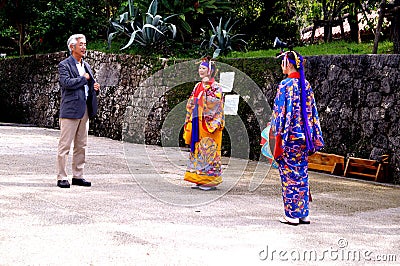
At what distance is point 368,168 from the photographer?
Result: 10703 millimetres

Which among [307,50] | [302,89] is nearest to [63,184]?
[302,89]

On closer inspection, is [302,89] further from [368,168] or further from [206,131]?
[368,168]

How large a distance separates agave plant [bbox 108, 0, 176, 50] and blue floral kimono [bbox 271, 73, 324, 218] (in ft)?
31.9

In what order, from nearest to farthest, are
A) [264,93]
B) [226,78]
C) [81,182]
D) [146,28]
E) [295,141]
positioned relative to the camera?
[295,141]
[81,182]
[264,93]
[226,78]
[146,28]

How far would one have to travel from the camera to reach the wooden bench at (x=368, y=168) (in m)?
10.5

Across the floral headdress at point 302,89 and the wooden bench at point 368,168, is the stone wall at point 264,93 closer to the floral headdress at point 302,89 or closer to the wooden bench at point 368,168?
the wooden bench at point 368,168

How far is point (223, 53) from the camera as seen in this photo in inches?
630

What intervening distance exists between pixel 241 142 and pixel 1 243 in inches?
334

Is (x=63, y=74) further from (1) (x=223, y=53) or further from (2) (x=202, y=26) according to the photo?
(2) (x=202, y=26)

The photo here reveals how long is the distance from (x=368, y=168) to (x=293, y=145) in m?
4.44

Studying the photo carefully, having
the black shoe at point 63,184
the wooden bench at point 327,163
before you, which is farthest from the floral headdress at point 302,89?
the wooden bench at point 327,163

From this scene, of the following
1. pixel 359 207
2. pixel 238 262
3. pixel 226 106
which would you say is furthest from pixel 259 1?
pixel 238 262

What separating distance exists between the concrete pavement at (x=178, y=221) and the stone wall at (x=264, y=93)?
1.00 meters

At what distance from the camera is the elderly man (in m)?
8.12
